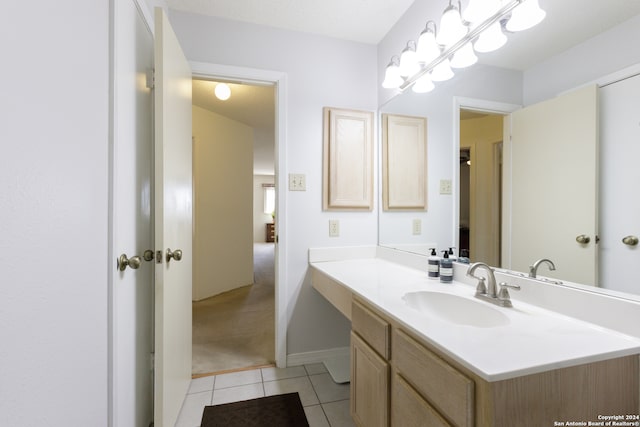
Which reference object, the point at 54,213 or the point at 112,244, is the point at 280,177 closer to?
the point at 112,244

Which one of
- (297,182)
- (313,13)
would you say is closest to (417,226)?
(297,182)

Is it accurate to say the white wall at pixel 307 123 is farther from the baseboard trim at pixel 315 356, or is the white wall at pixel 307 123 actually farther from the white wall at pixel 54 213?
the white wall at pixel 54 213

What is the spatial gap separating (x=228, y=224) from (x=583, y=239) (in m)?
3.59

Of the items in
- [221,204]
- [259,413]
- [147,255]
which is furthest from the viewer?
[221,204]

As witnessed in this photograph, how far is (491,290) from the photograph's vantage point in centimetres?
110

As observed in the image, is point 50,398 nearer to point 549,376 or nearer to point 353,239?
point 549,376

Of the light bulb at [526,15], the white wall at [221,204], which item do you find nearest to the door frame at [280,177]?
the light bulb at [526,15]

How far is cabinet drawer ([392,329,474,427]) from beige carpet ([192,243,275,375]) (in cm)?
142

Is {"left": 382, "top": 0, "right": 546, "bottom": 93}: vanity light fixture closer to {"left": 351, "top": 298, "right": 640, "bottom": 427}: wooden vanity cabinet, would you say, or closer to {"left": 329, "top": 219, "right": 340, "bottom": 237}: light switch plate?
{"left": 329, "top": 219, "right": 340, "bottom": 237}: light switch plate

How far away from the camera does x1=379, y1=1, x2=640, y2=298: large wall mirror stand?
833 mm

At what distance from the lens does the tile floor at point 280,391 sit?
1.48 m

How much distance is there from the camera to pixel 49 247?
69cm

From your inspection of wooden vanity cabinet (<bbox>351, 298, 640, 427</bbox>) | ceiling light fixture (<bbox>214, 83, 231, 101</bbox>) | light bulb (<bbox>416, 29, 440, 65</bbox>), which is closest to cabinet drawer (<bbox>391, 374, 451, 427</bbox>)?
wooden vanity cabinet (<bbox>351, 298, 640, 427</bbox>)

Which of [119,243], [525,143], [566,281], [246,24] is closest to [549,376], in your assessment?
[566,281]
